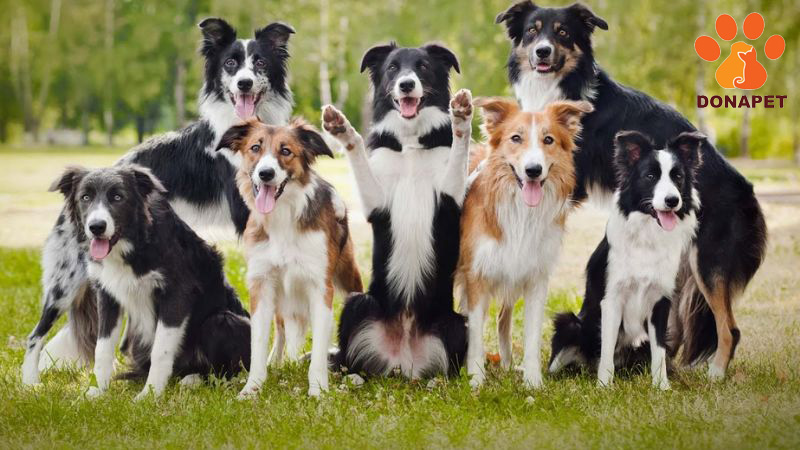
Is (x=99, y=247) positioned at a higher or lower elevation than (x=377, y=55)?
lower

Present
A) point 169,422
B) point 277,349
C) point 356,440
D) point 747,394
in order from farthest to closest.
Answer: point 277,349
point 747,394
point 169,422
point 356,440

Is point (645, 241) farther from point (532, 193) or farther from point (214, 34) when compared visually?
point (214, 34)

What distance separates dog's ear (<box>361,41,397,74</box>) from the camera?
557 cm

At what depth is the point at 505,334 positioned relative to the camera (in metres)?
5.78

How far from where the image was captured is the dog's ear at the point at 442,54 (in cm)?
548

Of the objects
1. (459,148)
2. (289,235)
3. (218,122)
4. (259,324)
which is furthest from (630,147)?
(218,122)

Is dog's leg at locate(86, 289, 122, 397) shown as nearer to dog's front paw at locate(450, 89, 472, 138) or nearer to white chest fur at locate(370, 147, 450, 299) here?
white chest fur at locate(370, 147, 450, 299)

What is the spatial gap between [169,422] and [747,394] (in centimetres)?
322

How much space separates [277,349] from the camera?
6.03 m

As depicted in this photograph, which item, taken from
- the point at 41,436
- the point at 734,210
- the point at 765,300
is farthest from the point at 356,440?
the point at 765,300

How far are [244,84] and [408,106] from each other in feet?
4.59

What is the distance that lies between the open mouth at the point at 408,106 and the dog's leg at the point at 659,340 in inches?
71.5

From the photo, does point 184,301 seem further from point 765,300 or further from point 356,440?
point 765,300

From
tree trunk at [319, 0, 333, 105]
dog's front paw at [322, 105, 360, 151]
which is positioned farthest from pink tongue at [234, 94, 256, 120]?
tree trunk at [319, 0, 333, 105]
